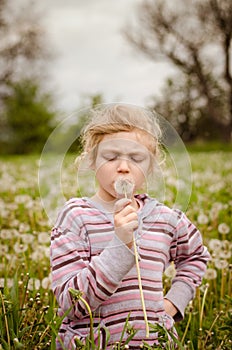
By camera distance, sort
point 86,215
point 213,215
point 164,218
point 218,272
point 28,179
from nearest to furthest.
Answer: point 86,215, point 164,218, point 218,272, point 213,215, point 28,179

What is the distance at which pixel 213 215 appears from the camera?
4.44 metres

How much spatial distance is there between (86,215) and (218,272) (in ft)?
4.77

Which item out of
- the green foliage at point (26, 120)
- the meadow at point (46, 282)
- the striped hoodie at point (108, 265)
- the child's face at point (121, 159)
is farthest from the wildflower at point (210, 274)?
the green foliage at point (26, 120)

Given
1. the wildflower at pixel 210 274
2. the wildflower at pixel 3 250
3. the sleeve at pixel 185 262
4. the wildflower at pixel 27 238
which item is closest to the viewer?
the sleeve at pixel 185 262

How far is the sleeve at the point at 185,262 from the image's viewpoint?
7.33 feet

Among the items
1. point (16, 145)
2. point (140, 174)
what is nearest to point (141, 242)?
point (140, 174)

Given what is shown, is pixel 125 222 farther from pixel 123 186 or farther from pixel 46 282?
pixel 46 282

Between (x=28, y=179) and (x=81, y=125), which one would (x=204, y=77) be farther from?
(x=81, y=125)

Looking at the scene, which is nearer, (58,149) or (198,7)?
(58,149)

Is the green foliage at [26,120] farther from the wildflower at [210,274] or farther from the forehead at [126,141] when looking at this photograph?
the forehead at [126,141]

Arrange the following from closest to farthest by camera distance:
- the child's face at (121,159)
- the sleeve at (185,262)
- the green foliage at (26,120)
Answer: the child's face at (121,159) → the sleeve at (185,262) → the green foliage at (26,120)

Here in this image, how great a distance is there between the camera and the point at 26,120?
27891mm

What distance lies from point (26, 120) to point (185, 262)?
2613cm

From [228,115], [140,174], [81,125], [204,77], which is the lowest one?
[228,115]
